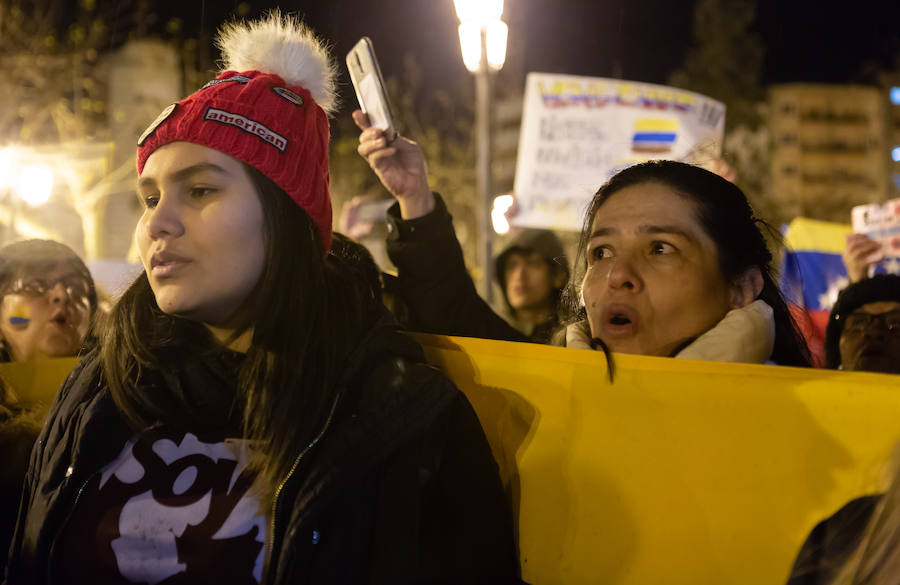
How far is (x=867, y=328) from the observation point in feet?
8.70

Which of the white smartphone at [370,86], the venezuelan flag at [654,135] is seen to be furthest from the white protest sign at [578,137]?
the white smartphone at [370,86]

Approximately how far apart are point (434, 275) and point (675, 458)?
1188mm

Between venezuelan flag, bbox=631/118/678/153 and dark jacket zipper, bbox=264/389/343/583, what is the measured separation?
163 inches

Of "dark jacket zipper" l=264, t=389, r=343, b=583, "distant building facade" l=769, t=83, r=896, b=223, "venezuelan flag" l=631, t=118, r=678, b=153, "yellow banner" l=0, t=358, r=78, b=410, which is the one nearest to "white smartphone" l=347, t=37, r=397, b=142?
"dark jacket zipper" l=264, t=389, r=343, b=583

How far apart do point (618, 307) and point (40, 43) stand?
16.9m

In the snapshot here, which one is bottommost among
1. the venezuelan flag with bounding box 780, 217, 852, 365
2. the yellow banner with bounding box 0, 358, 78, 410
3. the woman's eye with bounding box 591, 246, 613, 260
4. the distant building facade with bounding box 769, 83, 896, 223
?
the yellow banner with bounding box 0, 358, 78, 410

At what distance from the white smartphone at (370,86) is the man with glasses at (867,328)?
1798mm

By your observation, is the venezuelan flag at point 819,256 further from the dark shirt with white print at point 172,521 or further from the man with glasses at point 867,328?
the dark shirt with white print at point 172,521

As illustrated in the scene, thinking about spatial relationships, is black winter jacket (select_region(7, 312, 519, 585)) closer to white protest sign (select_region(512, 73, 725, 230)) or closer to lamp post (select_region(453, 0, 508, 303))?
white protest sign (select_region(512, 73, 725, 230))

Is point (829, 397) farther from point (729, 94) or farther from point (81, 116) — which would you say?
point (729, 94)

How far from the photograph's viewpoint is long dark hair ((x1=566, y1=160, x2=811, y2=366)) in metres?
1.88

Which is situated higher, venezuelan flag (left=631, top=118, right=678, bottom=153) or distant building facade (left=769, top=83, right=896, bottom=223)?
distant building facade (left=769, top=83, right=896, bottom=223)

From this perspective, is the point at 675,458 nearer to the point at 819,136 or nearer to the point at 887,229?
the point at 887,229

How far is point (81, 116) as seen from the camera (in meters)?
18.5
